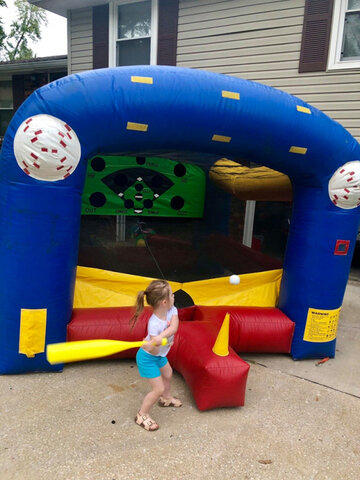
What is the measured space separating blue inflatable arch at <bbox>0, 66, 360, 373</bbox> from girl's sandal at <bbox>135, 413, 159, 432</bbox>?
97 centimetres

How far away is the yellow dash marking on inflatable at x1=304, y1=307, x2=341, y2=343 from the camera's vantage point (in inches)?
134

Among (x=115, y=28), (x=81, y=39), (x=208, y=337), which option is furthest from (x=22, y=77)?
(x=208, y=337)

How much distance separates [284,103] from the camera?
2.96m

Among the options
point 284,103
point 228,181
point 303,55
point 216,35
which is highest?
point 216,35

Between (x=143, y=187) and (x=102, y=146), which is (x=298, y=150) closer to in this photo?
(x=102, y=146)

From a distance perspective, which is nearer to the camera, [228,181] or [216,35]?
[228,181]

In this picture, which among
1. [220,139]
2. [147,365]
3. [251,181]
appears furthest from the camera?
[251,181]

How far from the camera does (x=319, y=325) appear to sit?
3400 mm

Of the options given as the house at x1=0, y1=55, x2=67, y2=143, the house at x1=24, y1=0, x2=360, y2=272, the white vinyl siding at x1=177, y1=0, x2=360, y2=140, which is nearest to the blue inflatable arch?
the house at x1=24, y1=0, x2=360, y2=272

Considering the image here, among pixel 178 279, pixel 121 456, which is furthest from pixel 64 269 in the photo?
pixel 178 279

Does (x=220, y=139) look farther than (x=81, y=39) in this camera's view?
No

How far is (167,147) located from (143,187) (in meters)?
1.96

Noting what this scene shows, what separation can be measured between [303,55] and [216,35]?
163 centimetres

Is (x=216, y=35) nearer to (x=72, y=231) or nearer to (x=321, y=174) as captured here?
(x=321, y=174)
